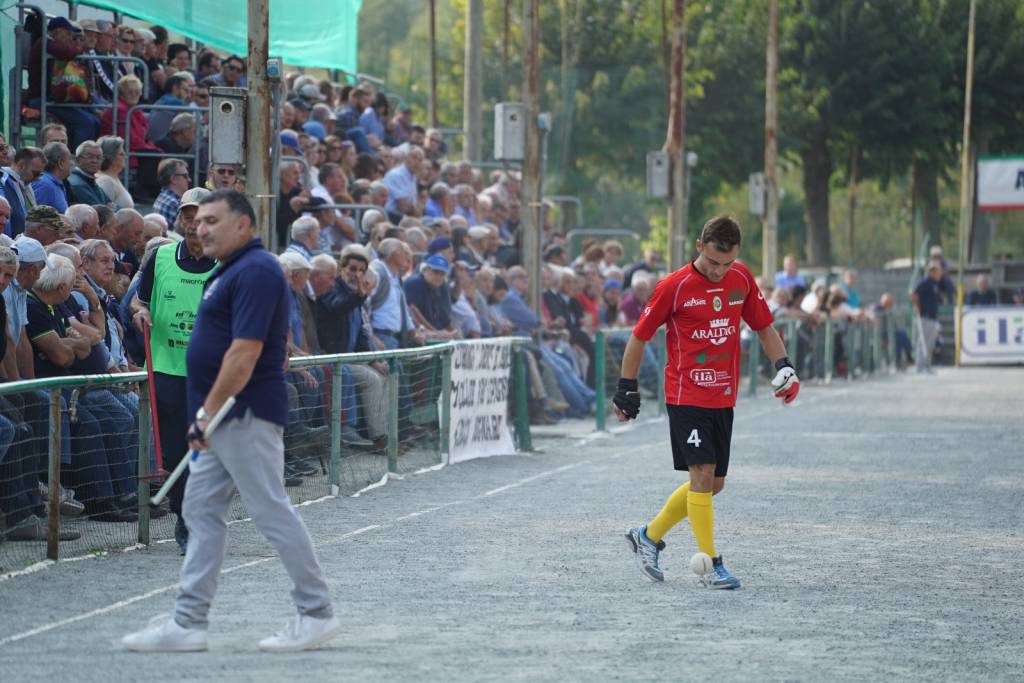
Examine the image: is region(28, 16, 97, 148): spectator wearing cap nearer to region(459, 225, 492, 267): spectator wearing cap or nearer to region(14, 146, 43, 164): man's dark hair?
region(14, 146, 43, 164): man's dark hair

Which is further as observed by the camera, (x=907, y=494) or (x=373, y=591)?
(x=907, y=494)

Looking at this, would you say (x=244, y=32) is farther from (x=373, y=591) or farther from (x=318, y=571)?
(x=318, y=571)

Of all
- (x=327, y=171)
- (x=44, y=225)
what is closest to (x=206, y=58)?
(x=327, y=171)

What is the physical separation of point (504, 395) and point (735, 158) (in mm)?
40109

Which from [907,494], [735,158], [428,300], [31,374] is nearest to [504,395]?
[428,300]

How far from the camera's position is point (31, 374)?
11.5 m

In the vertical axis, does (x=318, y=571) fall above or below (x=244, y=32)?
below

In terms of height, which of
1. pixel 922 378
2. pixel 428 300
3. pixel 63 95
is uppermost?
pixel 63 95

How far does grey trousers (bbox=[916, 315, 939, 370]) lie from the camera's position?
3816cm

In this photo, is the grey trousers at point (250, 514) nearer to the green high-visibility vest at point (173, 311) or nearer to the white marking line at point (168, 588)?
the white marking line at point (168, 588)

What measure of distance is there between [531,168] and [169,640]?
17183 millimetres

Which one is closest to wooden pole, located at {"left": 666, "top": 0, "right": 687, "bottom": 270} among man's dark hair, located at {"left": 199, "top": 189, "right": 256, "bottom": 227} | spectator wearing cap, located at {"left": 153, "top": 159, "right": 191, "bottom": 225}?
spectator wearing cap, located at {"left": 153, "top": 159, "right": 191, "bottom": 225}

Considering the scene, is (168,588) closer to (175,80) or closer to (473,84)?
(175,80)

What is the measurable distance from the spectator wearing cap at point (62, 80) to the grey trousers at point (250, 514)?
32.5 feet
